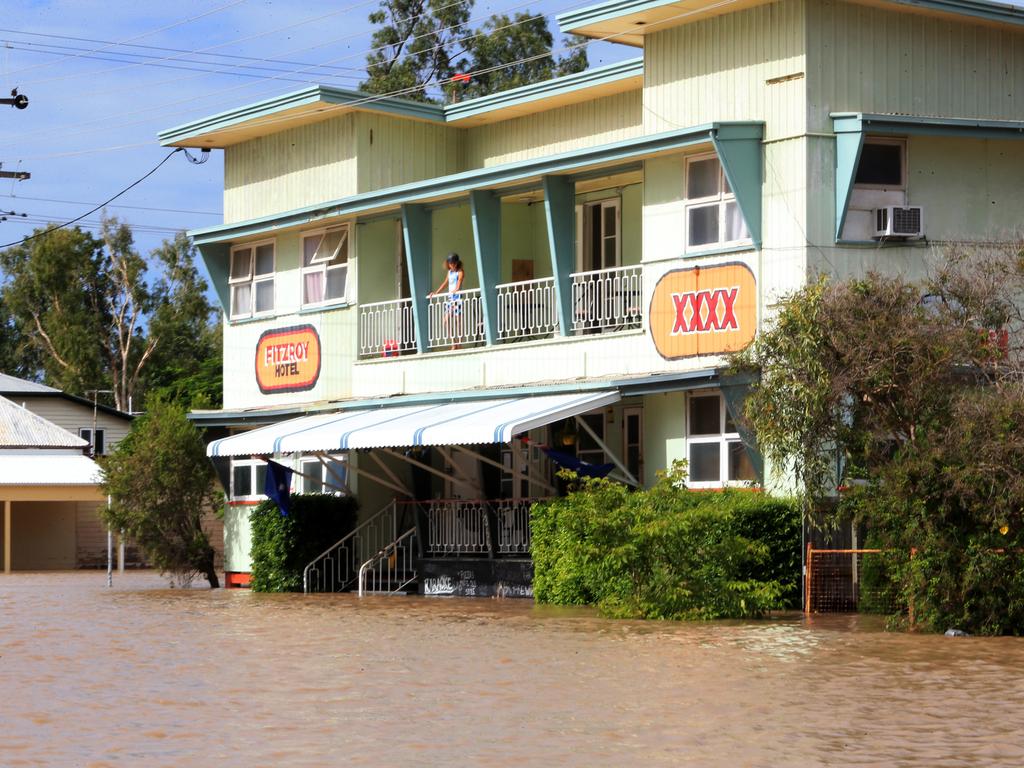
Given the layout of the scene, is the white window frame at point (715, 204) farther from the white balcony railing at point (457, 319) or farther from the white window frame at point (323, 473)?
the white window frame at point (323, 473)

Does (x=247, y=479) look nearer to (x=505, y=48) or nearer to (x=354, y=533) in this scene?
(x=354, y=533)

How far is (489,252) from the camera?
27109 millimetres

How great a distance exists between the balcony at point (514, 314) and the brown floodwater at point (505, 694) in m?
5.63

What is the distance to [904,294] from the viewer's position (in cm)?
1981

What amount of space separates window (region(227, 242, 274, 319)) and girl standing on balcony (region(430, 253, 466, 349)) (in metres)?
4.70

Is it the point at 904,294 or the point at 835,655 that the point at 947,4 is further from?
the point at 835,655

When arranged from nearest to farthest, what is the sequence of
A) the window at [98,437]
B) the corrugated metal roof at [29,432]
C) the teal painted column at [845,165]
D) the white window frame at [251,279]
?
the teal painted column at [845,165]
the white window frame at [251,279]
the corrugated metal roof at [29,432]
the window at [98,437]

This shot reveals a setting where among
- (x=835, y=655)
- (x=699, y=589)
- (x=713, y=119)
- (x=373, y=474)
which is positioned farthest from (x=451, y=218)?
(x=835, y=655)

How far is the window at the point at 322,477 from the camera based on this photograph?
30109 mm

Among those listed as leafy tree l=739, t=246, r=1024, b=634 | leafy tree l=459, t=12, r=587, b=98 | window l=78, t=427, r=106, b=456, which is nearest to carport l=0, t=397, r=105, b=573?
window l=78, t=427, r=106, b=456

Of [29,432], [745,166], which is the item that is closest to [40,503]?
[29,432]

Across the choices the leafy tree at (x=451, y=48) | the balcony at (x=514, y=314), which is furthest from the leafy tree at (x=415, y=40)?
the balcony at (x=514, y=314)

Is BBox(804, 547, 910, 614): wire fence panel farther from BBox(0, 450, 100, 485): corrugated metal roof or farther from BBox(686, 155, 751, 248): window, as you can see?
BBox(0, 450, 100, 485): corrugated metal roof

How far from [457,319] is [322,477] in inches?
182
